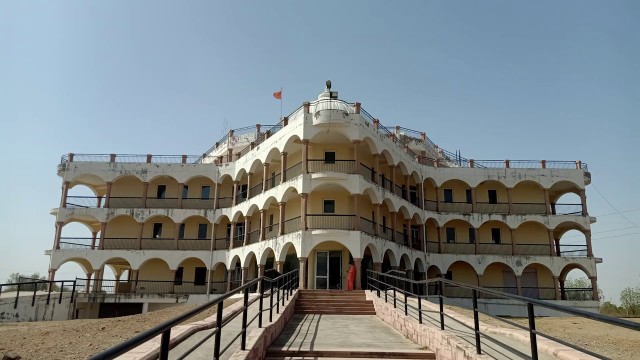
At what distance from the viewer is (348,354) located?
853 cm

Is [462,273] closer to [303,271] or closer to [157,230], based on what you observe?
[303,271]

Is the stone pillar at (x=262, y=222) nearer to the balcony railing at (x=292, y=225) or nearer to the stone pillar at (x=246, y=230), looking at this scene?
the balcony railing at (x=292, y=225)

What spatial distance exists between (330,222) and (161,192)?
17.7 m

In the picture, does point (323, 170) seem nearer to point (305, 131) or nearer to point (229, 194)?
point (305, 131)

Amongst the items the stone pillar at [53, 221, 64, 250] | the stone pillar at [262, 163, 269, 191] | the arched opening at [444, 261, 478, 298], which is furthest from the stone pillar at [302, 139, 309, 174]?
the stone pillar at [53, 221, 64, 250]

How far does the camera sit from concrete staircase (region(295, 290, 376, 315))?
16828 millimetres

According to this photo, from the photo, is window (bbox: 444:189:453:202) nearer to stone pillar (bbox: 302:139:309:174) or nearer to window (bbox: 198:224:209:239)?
stone pillar (bbox: 302:139:309:174)

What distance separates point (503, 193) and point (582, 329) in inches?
701

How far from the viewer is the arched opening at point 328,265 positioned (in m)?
25.8

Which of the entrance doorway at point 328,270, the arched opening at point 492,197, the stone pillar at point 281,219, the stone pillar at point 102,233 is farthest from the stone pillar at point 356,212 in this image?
the stone pillar at point 102,233

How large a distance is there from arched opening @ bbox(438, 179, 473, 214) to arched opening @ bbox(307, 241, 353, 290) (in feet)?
Answer: 45.4

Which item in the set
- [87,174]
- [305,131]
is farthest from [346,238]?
[87,174]

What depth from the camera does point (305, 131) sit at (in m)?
26.3

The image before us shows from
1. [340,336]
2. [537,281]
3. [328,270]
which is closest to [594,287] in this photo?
[537,281]
